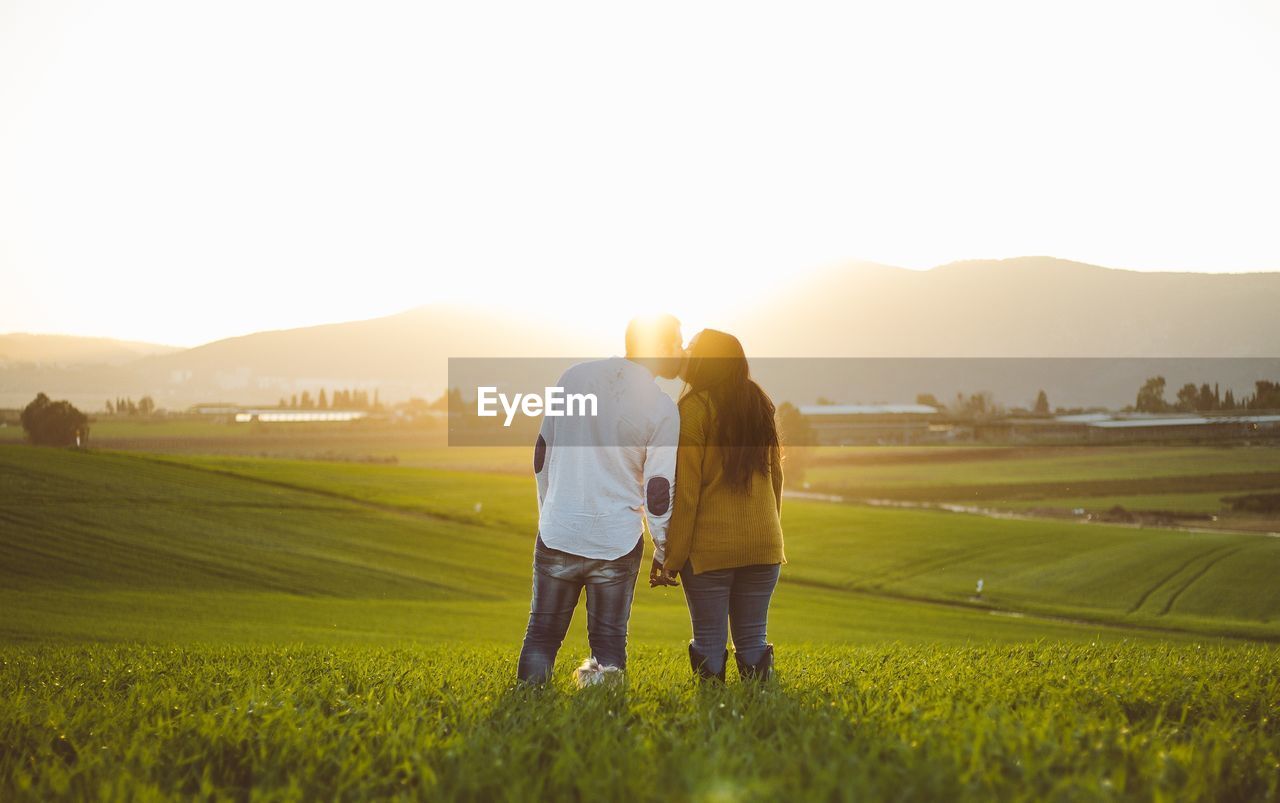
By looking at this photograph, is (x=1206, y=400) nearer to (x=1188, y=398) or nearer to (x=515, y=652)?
(x=1188, y=398)

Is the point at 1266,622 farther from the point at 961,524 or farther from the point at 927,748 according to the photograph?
the point at 927,748

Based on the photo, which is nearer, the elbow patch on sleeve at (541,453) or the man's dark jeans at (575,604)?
the man's dark jeans at (575,604)

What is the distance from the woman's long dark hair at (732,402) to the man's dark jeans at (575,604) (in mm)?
852

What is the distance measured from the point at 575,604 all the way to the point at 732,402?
1669 millimetres

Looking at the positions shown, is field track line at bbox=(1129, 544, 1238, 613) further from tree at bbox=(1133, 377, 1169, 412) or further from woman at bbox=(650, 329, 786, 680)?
tree at bbox=(1133, 377, 1169, 412)

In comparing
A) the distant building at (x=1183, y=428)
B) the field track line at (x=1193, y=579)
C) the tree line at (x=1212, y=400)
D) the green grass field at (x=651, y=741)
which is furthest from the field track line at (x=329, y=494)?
the tree line at (x=1212, y=400)

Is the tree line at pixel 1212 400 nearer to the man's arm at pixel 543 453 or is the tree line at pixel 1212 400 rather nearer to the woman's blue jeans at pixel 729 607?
the woman's blue jeans at pixel 729 607

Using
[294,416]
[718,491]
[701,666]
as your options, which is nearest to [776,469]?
[718,491]

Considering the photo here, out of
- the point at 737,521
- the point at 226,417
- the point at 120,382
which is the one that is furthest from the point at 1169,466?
the point at 120,382

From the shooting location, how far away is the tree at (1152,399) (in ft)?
292

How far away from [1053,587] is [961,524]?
598 inches

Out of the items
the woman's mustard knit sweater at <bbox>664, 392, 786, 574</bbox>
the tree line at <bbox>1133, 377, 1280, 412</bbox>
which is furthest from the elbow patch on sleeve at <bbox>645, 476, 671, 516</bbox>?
the tree line at <bbox>1133, 377, 1280, 412</bbox>

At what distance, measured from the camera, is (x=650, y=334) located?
6.01 meters

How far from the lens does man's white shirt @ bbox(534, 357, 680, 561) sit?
5.85m
